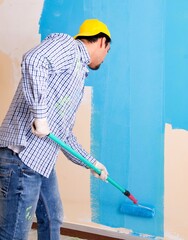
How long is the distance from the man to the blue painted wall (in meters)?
0.54

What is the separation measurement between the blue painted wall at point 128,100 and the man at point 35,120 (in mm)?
538

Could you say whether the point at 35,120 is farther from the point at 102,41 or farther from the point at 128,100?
the point at 128,100

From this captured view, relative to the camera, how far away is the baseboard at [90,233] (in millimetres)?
1988

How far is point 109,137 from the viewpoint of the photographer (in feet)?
6.37

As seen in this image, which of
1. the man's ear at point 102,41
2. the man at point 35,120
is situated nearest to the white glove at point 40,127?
the man at point 35,120

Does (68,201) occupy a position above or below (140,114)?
below

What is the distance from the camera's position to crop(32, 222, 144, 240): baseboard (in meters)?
1.99

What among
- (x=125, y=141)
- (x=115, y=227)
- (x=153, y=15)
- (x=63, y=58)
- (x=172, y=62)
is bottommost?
(x=115, y=227)

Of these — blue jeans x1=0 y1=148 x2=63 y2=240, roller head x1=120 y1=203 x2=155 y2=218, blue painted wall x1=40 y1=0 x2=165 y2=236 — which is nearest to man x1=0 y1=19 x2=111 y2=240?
blue jeans x1=0 y1=148 x2=63 y2=240

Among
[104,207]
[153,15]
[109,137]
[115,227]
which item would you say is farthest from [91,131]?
[153,15]

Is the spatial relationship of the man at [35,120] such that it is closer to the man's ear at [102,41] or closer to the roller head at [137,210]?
the man's ear at [102,41]

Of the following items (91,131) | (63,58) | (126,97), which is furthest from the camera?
(91,131)

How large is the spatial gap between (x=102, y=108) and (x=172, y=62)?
45 cm

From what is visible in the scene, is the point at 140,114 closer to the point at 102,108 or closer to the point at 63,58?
the point at 102,108
